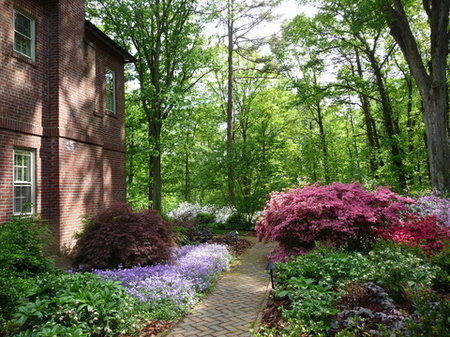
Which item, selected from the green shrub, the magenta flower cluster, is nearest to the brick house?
the magenta flower cluster

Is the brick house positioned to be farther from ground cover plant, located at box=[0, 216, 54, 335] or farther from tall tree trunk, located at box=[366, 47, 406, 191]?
tall tree trunk, located at box=[366, 47, 406, 191]

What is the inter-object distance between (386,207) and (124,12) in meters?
13.7

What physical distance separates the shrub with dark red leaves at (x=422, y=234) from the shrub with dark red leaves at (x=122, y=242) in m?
5.03

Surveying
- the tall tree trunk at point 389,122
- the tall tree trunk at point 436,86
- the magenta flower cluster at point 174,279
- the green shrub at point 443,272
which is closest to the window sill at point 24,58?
the magenta flower cluster at point 174,279

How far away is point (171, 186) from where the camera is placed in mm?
28047

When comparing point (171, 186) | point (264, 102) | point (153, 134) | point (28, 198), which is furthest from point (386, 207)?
point (171, 186)

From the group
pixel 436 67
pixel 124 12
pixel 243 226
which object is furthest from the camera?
pixel 243 226

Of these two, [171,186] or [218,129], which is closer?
[218,129]

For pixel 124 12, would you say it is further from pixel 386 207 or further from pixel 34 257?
pixel 386 207

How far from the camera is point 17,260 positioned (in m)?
5.99

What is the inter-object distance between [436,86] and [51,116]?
12.1 meters

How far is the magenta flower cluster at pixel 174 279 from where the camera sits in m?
5.12

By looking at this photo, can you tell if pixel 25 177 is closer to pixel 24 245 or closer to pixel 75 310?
pixel 24 245

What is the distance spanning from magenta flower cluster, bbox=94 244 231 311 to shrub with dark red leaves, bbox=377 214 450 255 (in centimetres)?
386
